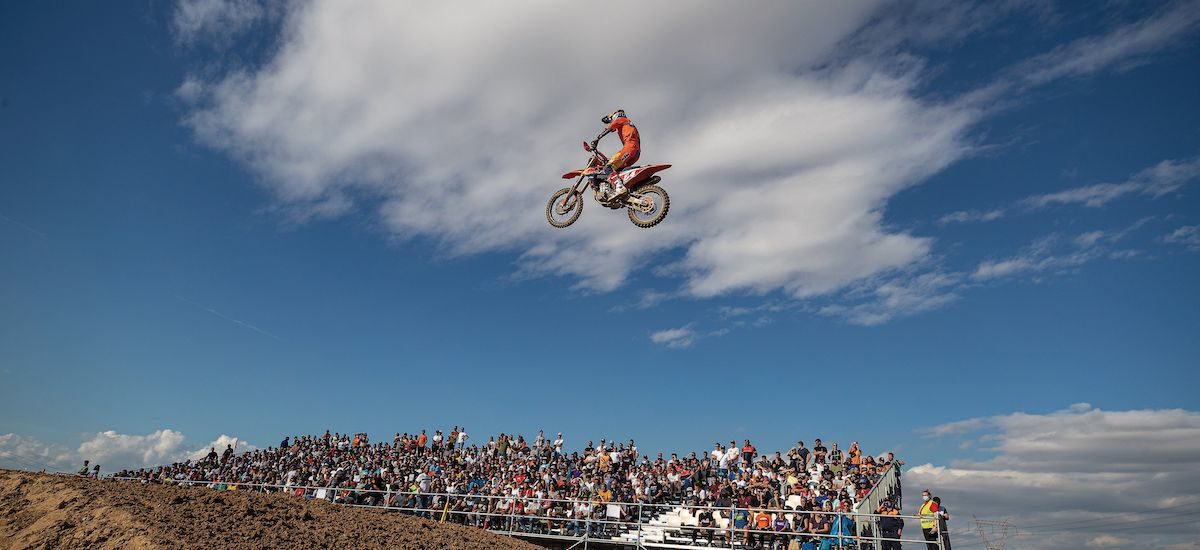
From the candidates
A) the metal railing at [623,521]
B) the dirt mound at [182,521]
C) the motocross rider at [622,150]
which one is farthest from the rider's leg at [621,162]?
the dirt mound at [182,521]

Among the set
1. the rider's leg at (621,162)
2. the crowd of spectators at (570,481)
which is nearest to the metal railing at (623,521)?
the crowd of spectators at (570,481)

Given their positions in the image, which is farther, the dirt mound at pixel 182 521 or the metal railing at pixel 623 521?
the metal railing at pixel 623 521

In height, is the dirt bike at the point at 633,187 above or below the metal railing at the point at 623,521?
above

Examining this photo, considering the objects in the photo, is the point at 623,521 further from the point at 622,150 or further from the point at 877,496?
the point at 622,150

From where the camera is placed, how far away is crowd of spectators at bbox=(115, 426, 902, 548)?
61.0ft

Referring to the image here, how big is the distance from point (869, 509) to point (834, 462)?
11.4 ft

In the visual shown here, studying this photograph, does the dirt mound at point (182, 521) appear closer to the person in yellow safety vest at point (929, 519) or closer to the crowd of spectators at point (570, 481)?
the crowd of spectators at point (570, 481)

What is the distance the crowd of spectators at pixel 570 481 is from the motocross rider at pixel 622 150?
8023 mm

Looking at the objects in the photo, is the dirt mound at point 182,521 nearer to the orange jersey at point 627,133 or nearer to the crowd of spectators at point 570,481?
the crowd of spectators at point 570,481

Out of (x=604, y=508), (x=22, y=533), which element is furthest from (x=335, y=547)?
(x=604, y=508)

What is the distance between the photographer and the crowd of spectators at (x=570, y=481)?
61.0 ft

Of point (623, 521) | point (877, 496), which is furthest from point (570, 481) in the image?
point (877, 496)

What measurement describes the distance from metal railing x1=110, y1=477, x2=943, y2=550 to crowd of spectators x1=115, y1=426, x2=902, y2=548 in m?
0.06

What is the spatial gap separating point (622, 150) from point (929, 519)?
10.6m
